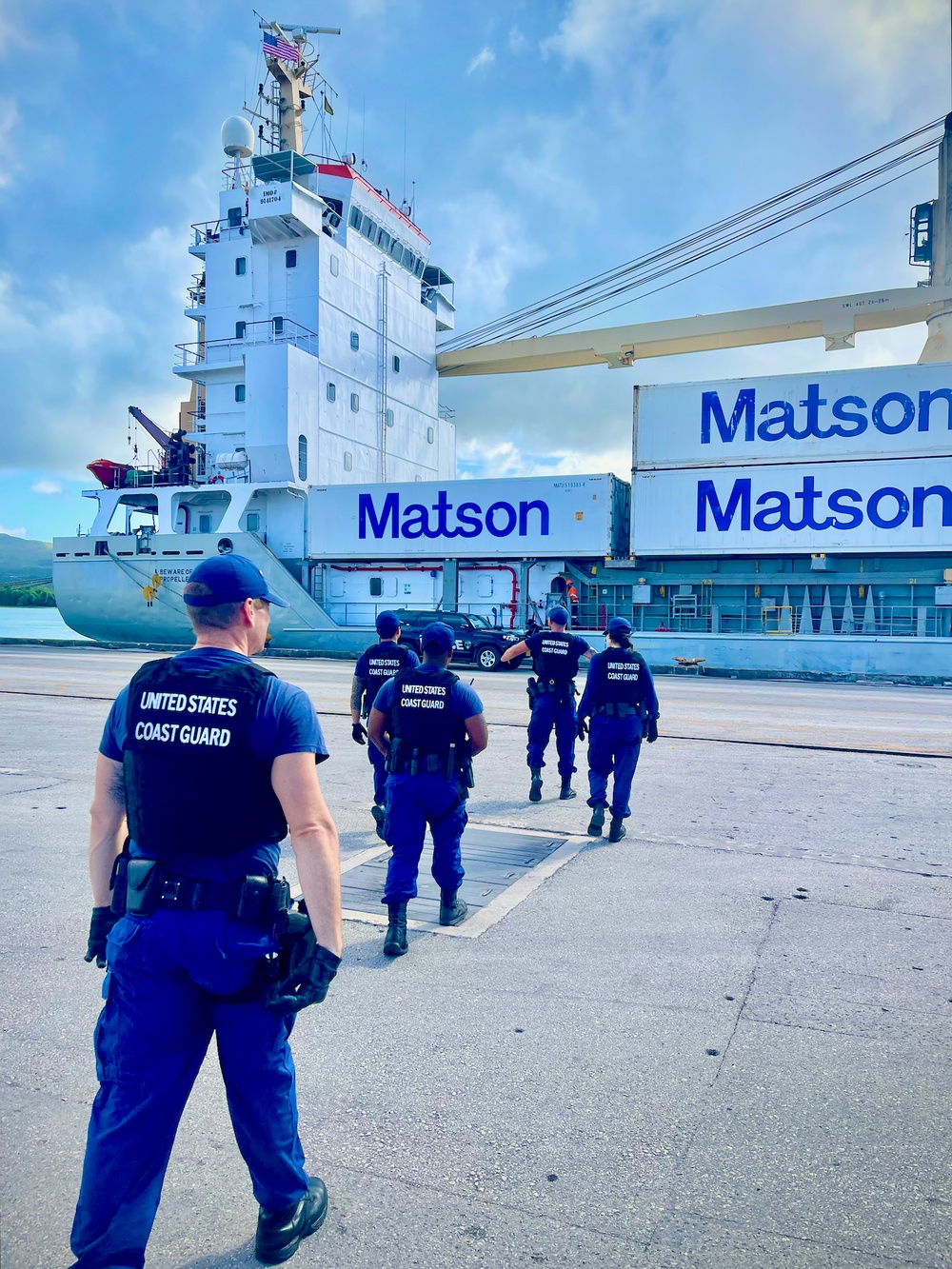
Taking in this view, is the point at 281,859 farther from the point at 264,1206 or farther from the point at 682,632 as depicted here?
the point at 682,632

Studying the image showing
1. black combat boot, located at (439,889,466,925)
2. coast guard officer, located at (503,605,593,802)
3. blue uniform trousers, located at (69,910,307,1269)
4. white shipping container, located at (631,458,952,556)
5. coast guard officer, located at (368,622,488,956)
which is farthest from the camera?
white shipping container, located at (631,458,952,556)

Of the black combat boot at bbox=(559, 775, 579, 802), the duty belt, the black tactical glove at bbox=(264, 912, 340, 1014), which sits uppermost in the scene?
the duty belt

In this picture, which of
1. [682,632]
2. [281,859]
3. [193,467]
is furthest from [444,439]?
[281,859]

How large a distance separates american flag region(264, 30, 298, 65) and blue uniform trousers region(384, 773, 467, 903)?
3555 centimetres

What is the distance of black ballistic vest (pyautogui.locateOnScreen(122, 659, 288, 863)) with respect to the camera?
215 cm

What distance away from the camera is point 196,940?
214 centimetres

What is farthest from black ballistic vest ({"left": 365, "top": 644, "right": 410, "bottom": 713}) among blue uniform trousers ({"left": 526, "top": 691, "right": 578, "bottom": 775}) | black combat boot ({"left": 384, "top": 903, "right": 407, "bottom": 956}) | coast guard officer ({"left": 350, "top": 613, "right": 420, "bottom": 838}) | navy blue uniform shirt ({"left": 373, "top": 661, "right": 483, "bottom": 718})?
black combat boot ({"left": 384, "top": 903, "right": 407, "bottom": 956})

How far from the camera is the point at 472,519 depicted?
25938 millimetres

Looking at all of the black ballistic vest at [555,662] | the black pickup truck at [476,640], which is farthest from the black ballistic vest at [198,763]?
the black pickup truck at [476,640]

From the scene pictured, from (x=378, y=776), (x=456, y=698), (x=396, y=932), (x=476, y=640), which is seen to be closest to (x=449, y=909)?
(x=396, y=932)

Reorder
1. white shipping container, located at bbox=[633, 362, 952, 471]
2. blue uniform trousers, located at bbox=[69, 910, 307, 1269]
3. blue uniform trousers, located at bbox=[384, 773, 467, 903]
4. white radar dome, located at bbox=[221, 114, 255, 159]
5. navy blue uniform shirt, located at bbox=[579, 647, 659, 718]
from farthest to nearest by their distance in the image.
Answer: white radar dome, located at bbox=[221, 114, 255, 159]
white shipping container, located at bbox=[633, 362, 952, 471]
navy blue uniform shirt, located at bbox=[579, 647, 659, 718]
blue uniform trousers, located at bbox=[384, 773, 467, 903]
blue uniform trousers, located at bbox=[69, 910, 307, 1269]

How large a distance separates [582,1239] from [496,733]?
918 cm

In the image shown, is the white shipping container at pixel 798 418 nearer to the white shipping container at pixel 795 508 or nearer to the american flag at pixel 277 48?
the white shipping container at pixel 795 508

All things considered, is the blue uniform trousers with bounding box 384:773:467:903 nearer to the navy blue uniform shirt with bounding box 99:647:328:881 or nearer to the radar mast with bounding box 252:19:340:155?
the navy blue uniform shirt with bounding box 99:647:328:881
